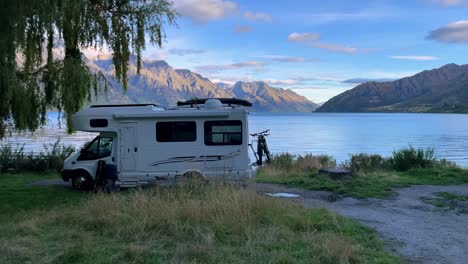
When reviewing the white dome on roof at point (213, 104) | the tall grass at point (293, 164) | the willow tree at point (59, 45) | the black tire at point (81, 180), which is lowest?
the tall grass at point (293, 164)

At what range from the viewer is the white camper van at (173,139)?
42.9 ft

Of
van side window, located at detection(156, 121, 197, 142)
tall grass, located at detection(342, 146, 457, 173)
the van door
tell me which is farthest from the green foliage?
the van door

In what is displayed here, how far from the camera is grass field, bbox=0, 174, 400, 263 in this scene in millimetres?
5672

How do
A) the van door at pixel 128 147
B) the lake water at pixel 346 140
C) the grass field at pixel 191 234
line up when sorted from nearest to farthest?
the grass field at pixel 191 234
the van door at pixel 128 147
the lake water at pixel 346 140

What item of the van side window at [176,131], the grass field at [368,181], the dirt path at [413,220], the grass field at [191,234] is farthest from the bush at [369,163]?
the grass field at [191,234]

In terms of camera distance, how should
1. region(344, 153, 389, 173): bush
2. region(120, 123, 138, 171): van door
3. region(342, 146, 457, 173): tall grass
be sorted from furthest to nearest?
1. region(344, 153, 389, 173): bush
2. region(342, 146, 457, 173): tall grass
3. region(120, 123, 138, 171): van door

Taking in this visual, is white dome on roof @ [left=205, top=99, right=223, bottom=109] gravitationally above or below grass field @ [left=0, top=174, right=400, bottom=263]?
above

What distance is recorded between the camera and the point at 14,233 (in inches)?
271

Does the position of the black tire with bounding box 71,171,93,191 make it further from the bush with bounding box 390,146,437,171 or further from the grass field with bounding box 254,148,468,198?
the bush with bounding box 390,146,437,171

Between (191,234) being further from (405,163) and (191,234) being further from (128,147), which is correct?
(405,163)

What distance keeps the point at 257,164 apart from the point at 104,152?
447 cm

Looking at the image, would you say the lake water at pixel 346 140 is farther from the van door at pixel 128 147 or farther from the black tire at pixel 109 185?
the black tire at pixel 109 185

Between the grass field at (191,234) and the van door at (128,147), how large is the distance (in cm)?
434

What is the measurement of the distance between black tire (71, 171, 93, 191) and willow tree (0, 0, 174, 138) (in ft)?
6.57
